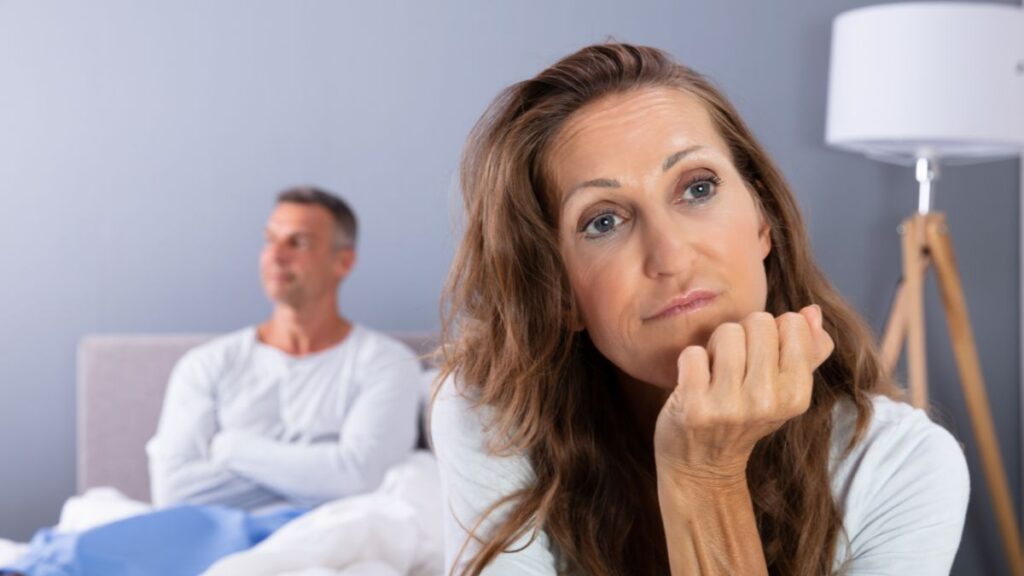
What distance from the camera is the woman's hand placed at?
106 centimetres

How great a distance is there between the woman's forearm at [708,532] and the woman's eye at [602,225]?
246mm

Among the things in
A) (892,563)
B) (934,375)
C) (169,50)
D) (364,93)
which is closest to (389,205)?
(364,93)

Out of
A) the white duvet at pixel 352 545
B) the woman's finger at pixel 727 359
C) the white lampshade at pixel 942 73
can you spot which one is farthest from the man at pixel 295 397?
the woman's finger at pixel 727 359

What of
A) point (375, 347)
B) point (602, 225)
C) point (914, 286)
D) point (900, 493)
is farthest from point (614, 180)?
point (914, 286)

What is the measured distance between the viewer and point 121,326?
3.65 meters

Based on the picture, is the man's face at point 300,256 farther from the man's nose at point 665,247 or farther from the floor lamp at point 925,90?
the man's nose at point 665,247

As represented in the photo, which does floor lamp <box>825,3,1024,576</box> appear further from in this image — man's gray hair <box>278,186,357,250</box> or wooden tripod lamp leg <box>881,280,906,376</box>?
man's gray hair <box>278,186,357,250</box>

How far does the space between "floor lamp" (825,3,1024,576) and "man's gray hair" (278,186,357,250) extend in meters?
1.38

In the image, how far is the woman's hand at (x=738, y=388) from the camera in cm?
106

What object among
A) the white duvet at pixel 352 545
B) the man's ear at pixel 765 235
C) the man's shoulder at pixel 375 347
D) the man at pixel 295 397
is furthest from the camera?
the man's shoulder at pixel 375 347

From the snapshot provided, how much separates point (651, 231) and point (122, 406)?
8.64 ft

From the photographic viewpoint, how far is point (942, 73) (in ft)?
9.93

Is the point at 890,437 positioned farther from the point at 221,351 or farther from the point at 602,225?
the point at 221,351

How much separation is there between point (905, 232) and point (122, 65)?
238 cm
